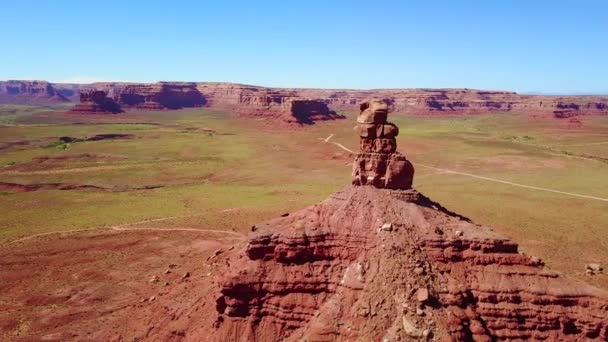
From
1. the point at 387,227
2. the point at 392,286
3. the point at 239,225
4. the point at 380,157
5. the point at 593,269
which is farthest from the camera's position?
the point at 239,225

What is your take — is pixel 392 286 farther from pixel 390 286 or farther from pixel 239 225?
pixel 239 225

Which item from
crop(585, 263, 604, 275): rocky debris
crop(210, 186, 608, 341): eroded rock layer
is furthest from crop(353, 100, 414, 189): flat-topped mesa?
crop(585, 263, 604, 275): rocky debris

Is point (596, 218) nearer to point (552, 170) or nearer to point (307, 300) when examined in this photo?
point (552, 170)

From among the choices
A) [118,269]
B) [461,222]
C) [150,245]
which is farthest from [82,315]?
[461,222]

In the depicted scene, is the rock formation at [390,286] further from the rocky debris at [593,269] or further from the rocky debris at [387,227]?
the rocky debris at [593,269]

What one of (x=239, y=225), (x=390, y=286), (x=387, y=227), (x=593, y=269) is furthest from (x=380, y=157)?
(x=239, y=225)

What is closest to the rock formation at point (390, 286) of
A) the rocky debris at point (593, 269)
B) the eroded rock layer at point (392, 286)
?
the eroded rock layer at point (392, 286)
